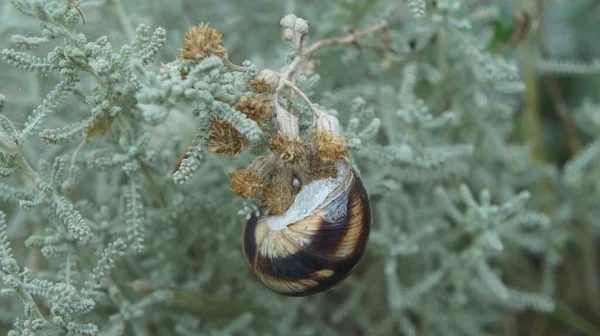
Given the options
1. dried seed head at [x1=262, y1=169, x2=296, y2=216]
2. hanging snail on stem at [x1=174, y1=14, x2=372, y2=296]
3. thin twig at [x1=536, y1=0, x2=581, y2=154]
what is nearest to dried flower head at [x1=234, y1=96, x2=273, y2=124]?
hanging snail on stem at [x1=174, y1=14, x2=372, y2=296]

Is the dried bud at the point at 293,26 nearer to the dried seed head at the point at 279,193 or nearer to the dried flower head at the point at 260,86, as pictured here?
the dried flower head at the point at 260,86

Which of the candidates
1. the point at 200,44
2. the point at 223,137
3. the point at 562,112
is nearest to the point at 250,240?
the point at 223,137

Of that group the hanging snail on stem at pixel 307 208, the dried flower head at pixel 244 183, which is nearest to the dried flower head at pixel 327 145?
the hanging snail on stem at pixel 307 208

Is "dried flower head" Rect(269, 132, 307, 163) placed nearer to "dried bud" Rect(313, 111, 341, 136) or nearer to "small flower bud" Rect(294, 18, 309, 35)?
"dried bud" Rect(313, 111, 341, 136)

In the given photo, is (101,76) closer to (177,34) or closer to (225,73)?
(225,73)

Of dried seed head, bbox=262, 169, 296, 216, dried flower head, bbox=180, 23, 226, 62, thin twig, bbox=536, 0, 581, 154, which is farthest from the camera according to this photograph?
thin twig, bbox=536, 0, 581, 154

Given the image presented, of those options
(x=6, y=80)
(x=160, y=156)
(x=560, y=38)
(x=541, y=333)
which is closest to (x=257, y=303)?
(x=160, y=156)
